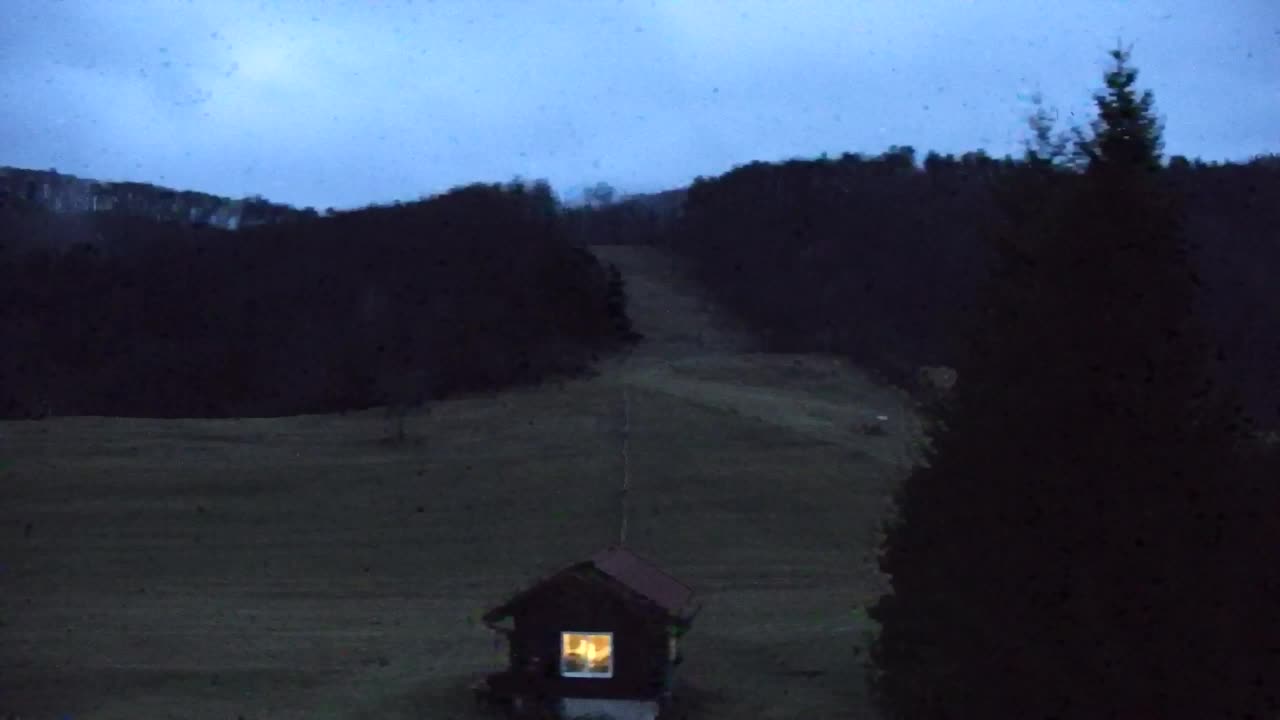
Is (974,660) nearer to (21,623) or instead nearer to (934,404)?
(934,404)

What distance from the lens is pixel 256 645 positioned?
24.8 m

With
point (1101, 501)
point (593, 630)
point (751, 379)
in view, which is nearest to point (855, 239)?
point (751, 379)

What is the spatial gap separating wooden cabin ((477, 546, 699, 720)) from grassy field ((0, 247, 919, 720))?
1.10 metres

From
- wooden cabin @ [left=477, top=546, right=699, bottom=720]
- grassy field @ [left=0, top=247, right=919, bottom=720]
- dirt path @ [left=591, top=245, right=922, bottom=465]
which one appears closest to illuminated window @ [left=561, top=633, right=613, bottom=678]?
wooden cabin @ [left=477, top=546, right=699, bottom=720]

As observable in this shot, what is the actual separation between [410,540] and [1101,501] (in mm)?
26566

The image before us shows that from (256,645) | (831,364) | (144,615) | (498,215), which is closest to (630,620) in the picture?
(256,645)

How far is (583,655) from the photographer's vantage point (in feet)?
64.7

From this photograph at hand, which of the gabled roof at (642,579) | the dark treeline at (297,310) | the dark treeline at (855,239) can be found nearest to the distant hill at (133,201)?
the dark treeline at (297,310)

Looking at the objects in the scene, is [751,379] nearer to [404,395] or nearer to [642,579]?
[404,395]

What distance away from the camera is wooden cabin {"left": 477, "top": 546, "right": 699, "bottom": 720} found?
1944cm

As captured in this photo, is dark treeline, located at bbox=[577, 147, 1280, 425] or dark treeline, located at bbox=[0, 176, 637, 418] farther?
dark treeline, located at bbox=[0, 176, 637, 418]

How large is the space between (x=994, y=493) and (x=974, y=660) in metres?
1.08

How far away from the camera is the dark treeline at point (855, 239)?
45625mm

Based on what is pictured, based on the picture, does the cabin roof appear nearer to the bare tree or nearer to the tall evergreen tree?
the tall evergreen tree
